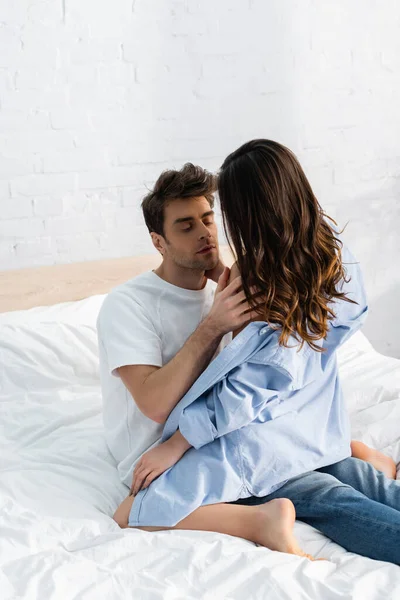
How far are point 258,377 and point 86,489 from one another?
0.44 m

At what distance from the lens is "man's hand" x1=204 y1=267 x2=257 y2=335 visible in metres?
1.39

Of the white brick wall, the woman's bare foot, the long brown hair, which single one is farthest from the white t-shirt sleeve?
the white brick wall

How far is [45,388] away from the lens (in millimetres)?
2064

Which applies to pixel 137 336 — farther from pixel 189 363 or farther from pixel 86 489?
pixel 86 489

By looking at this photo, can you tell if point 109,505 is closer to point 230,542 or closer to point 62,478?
Answer: point 62,478

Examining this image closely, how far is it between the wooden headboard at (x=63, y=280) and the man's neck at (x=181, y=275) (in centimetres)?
99

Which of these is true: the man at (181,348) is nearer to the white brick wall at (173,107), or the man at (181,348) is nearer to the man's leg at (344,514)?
the man's leg at (344,514)

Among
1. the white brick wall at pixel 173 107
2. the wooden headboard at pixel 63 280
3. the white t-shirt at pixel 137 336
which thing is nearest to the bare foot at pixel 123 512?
the white t-shirt at pixel 137 336

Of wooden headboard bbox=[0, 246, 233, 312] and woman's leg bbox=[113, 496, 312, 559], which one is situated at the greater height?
wooden headboard bbox=[0, 246, 233, 312]

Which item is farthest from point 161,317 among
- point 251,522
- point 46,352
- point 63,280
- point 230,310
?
point 63,280

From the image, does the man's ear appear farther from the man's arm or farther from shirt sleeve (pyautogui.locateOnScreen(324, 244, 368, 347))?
shirt sleeve (pyautogui.locateOnScreen(324, 244, 368, 347))

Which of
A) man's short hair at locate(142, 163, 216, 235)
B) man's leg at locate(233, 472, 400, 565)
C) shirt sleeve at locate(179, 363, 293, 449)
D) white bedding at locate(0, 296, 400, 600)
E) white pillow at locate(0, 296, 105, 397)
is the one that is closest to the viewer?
white bedding at locate(0, 296, 400, 600)

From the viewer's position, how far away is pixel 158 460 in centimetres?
141

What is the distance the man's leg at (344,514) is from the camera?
1239mm
